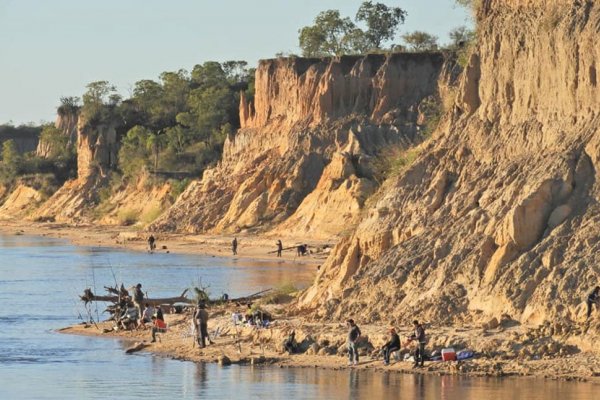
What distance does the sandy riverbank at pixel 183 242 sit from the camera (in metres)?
65.3

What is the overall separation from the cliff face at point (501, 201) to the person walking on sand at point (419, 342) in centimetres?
181

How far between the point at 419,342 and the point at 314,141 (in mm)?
52964

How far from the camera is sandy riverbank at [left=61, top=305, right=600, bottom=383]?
82.9 ft

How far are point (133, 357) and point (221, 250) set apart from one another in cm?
4054

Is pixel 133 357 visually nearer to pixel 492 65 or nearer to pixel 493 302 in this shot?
pixel 493 302

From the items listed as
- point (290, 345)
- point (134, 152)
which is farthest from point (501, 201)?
point (134, 152)

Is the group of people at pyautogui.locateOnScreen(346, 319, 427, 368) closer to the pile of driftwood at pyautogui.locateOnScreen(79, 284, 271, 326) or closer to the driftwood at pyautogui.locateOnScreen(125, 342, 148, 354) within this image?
the driftwood at pyautogui.locateOnScreen(125, 342, 148, 354)

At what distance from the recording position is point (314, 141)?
259 ft

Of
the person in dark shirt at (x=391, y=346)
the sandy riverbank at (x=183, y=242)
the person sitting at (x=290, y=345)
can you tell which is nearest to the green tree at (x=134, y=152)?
the sandy riverbank at (x=183, y=242)

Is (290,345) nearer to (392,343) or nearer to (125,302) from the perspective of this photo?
(392,343)

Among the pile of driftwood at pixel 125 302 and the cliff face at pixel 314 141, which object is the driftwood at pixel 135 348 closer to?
the pile of driftwood at pixel 125 302

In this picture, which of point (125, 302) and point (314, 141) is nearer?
point (125, 302)

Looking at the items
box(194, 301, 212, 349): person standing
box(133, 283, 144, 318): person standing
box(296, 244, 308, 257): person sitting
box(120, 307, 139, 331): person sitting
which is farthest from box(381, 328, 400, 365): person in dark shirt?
box(296, 244, 308, 257): person sitting

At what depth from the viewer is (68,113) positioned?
135 m
